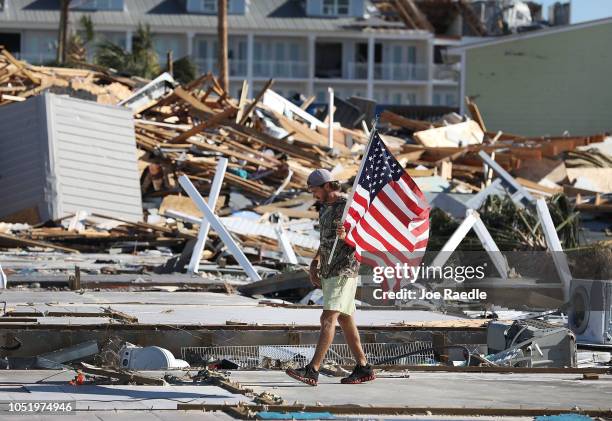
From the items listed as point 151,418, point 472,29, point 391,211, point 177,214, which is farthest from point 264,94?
point 472,29

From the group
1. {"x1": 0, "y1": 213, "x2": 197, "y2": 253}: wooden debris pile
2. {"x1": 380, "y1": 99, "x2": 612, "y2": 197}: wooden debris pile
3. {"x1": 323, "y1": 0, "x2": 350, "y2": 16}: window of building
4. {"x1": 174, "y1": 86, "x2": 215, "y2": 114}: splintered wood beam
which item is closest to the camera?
{"x1": 0, "y1": 213, "x2": 197, "y2": 253}: wooden debris pile

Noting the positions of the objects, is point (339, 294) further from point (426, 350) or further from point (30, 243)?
point (30, 243)

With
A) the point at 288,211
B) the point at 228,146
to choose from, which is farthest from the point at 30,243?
the point at 228,146

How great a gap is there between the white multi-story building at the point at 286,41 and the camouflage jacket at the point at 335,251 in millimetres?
68748

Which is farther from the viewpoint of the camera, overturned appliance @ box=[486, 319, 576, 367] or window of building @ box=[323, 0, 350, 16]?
Answer: window of building @ box=[323, 0, 350, 16]

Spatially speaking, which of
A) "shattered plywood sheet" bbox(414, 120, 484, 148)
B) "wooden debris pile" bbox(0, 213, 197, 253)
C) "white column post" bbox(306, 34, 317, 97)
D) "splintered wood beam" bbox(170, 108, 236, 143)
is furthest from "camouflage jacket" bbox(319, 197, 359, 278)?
"white column post" bbox(306, 34, 317, 97)

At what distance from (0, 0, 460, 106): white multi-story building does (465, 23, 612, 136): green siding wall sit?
27.2 metres

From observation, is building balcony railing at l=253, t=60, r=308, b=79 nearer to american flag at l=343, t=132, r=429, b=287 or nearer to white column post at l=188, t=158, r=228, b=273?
white column post at l=188, t=158, r=228, b=273

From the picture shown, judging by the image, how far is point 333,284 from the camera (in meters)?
A: 9.72

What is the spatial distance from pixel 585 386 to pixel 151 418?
11.6 ft

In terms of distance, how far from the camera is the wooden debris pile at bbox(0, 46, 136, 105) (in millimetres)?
29844

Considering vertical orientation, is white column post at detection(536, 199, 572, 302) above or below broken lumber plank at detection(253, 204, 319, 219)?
above

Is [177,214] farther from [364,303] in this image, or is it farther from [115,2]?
[115,2]

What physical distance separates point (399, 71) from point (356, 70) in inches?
105
